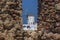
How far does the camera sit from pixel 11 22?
433 centimetres

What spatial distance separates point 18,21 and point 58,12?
0.67m

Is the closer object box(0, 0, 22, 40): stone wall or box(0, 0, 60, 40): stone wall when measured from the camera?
box(0, 0, 60, 40): stone wall

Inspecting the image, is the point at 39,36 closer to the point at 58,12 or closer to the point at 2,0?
the point at 58,12

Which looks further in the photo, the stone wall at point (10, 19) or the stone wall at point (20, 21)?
the stone wall at point (10, 19)

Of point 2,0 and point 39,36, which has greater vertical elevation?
point 2,0

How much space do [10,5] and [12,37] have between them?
438 mm

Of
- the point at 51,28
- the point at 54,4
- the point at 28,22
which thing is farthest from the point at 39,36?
the point at 28,22

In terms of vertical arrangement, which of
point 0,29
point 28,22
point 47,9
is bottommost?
point 28,22

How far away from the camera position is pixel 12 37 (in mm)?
4305

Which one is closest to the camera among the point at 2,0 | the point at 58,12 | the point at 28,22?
the point at 58,12

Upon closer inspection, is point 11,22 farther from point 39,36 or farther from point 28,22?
point 28,22

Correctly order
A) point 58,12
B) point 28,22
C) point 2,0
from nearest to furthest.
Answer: point 58,12, point 2,0, point 28,22

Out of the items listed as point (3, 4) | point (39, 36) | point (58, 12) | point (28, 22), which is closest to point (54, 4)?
point (58, 12)

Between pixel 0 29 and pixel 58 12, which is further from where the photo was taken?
pixel 0 29
